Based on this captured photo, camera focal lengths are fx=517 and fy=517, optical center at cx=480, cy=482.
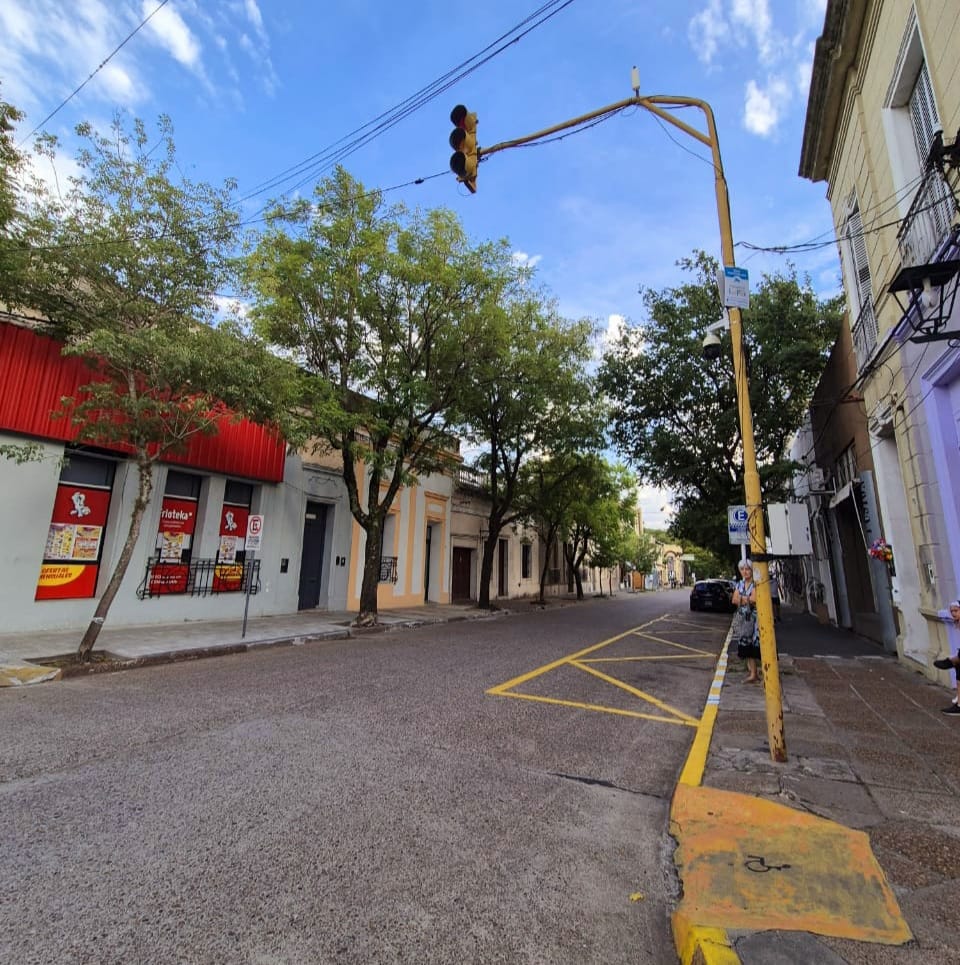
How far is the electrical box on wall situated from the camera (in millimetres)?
5844

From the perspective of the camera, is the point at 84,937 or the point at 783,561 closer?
the point at 84,937

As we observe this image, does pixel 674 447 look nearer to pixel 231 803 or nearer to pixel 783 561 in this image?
pixel 231 803

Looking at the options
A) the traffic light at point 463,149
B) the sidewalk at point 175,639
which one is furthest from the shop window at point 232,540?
the traffic light at point 463,149

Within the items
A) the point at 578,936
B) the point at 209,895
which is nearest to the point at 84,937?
the point at 209,895

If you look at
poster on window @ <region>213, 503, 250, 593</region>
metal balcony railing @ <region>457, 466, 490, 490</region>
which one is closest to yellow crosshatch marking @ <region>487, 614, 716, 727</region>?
poster on window @ <region>213, 503, 250, 593</region>

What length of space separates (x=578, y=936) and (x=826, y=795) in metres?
2.51

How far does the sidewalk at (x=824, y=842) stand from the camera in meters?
2.27

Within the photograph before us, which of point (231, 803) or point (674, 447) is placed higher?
point (674, 447)

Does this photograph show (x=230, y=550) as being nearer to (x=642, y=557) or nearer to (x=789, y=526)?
(x=789, y=526)

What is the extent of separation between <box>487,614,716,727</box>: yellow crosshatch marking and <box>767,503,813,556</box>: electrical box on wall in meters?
2.31

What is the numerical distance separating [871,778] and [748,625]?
444cm

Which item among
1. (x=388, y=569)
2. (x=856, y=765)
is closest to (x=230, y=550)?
(x=388, y=569)

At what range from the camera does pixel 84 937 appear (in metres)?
2.28

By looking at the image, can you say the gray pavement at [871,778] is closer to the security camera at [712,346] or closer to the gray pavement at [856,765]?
the gray pavement at [856,765]
